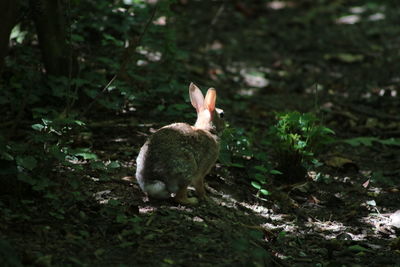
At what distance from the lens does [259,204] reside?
5.30 m

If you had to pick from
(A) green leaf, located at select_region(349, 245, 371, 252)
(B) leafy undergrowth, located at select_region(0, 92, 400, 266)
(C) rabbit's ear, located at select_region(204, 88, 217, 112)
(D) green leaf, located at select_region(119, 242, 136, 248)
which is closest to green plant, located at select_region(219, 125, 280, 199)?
(B) leafy undergrowth, located at select_region(0, 92, 400, 266)

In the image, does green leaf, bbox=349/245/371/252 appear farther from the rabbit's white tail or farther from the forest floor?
the rabbit's white tail

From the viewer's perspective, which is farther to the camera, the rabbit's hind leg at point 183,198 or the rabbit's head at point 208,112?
the rabbit's head at point 208,112

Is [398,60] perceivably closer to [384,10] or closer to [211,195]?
[384,10]

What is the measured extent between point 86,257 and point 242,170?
2.55m

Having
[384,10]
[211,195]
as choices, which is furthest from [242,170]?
[384,10]

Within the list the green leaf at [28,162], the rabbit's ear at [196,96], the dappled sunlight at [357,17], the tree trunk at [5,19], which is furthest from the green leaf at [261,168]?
the dappled sunlight at [357,17]

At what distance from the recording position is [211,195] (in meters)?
5.22

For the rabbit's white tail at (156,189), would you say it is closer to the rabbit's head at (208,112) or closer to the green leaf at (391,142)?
the rabbit's head at (208,112)

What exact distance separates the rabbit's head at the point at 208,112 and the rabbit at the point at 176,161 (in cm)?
21

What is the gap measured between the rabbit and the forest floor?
16 centimetres

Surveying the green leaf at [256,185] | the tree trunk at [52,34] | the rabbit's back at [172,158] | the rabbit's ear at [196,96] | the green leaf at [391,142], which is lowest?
the green leaf at [391,142]

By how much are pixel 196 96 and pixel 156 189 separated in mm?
1377

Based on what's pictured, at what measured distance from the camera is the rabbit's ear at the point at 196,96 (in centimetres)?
553
